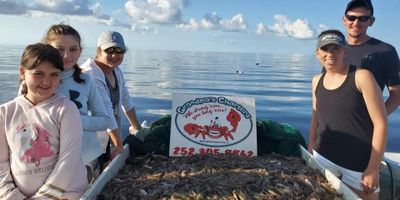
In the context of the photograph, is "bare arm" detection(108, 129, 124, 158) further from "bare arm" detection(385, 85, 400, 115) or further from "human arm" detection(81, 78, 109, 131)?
"bare arm" detection(385, 85, 400, 115)

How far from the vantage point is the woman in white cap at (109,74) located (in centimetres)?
379

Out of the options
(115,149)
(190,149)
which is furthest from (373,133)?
(115,149)

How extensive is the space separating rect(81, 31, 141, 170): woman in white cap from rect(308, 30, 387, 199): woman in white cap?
186cm

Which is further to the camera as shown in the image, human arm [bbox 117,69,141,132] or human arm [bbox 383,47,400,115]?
human arm [bbox 117,69,141,132]

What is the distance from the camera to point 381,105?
10.4ft

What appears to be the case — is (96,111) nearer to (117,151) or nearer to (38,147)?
(117,151)

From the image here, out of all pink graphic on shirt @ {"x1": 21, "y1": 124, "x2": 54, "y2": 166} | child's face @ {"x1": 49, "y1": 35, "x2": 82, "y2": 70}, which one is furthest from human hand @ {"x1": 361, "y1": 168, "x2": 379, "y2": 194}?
child's face @ {"x1": 49, "y1": 35, "x2": 82, "y2": 70}

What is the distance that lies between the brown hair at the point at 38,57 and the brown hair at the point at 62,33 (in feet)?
1.78

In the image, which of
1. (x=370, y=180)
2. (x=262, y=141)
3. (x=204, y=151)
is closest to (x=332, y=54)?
(x=370, y=180)

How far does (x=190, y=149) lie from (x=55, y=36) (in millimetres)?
1620

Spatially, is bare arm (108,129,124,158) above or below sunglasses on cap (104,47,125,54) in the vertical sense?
below

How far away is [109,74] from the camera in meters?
4.20

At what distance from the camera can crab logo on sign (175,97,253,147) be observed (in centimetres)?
409

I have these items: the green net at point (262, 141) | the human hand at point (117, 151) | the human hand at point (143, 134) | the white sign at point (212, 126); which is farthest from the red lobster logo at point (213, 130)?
the human hand at point (117, 151)
